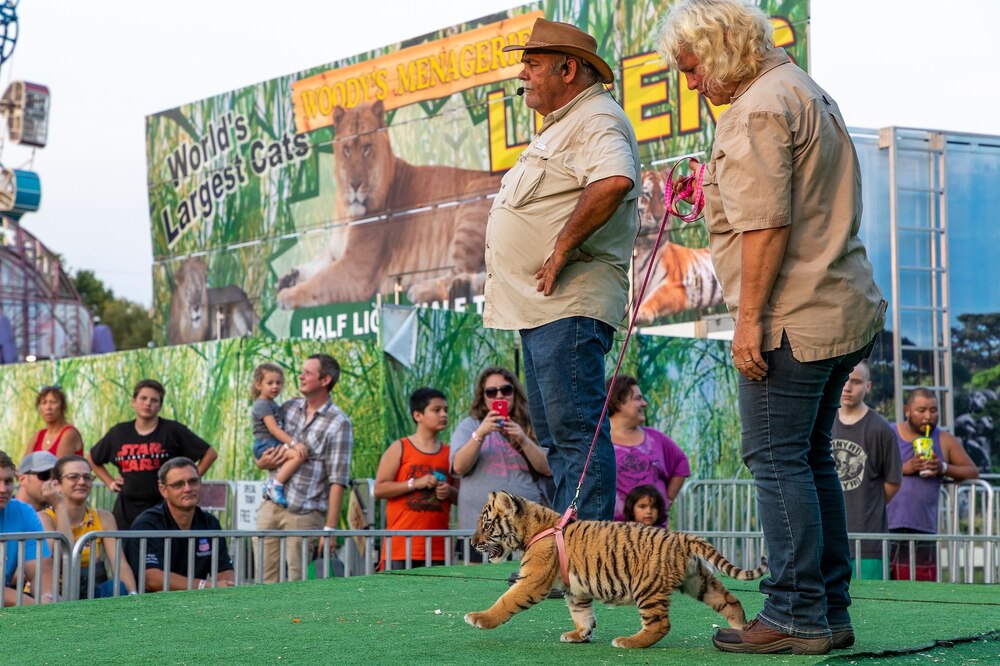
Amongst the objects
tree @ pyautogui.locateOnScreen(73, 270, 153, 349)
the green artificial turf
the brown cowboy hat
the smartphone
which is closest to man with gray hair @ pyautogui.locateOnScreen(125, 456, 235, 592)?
the green artificial turf

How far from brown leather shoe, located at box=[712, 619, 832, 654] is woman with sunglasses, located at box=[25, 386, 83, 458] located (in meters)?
7.66

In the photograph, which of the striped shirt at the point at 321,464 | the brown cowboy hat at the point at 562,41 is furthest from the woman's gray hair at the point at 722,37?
the striped shirt at the point at 321,464

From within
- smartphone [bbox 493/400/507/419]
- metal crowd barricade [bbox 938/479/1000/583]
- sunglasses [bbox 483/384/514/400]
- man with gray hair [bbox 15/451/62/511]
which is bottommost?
metal crowd barricade [bbox 938/479/1000/583]

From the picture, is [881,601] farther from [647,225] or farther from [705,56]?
[647,225]

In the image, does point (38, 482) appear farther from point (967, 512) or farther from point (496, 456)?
point (967, 512)

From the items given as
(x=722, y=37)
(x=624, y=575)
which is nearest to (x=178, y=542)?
(x=624, y=575)

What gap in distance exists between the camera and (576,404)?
399 centimetres

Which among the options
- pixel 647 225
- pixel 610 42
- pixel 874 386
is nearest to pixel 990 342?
pixel 874 386

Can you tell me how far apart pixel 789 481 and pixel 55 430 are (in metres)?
8.16

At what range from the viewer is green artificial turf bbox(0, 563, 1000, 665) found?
3191 mm

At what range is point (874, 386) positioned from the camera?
12922 mm

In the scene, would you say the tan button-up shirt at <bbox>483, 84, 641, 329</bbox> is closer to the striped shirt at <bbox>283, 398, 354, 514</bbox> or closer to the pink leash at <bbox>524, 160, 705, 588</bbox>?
the pink leash at <bbox>524, 160, 705, 588</bbox>

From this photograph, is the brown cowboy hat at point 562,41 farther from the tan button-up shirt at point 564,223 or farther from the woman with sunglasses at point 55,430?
the woman with sunglasses at point 55,430

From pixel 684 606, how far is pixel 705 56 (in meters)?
1.97
